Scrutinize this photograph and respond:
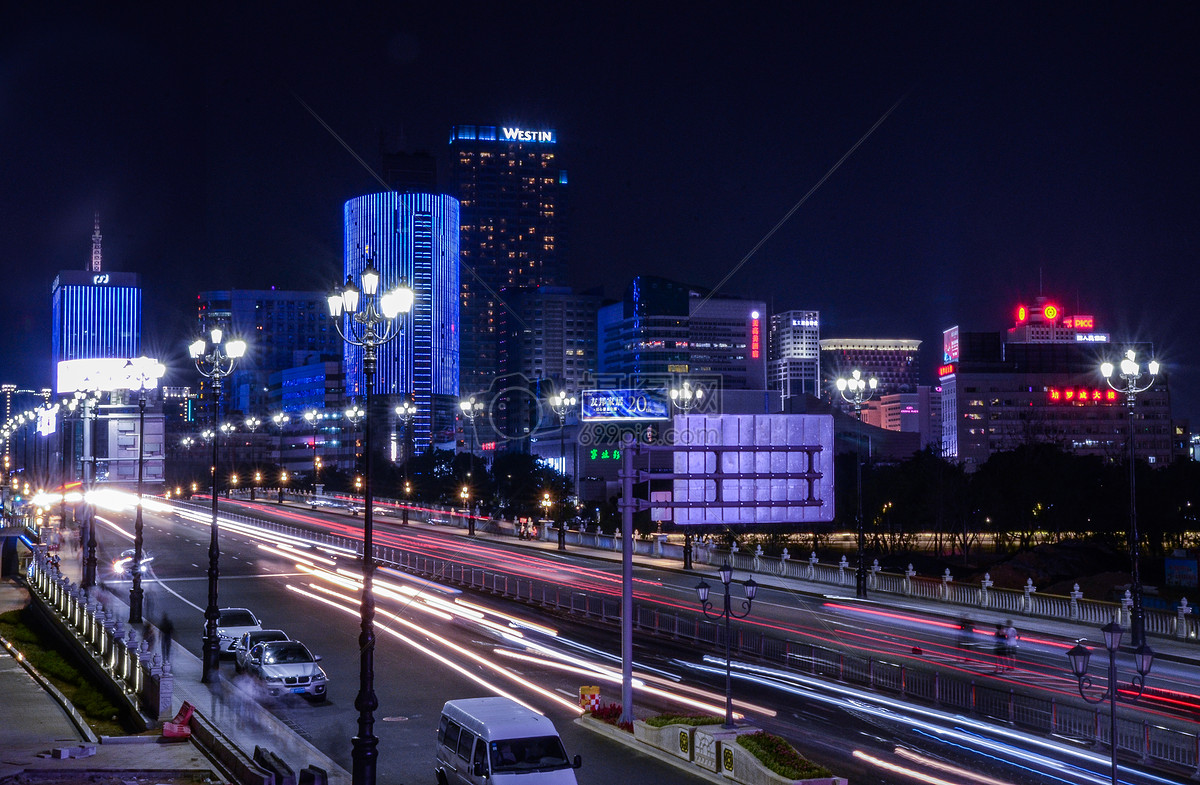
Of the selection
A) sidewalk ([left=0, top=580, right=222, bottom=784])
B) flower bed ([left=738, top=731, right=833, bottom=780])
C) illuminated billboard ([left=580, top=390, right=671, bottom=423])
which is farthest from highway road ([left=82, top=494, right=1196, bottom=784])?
illuminated billboard ([left=580, top=390, right=671, bottom=423])

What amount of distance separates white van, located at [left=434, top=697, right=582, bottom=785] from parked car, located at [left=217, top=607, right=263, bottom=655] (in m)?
16.0

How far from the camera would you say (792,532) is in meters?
78.7

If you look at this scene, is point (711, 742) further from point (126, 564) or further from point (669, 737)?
point (126, 564)

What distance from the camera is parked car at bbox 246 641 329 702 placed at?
27.0 m

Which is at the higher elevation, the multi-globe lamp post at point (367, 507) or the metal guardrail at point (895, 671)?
the multi-globe lamp post at point (367, 507)

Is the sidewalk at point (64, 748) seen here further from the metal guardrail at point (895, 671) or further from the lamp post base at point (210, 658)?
the metal guardrail at point (895, 671)

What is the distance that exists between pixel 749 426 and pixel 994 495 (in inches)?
2401

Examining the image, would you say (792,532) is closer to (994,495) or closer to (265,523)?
(994,495)

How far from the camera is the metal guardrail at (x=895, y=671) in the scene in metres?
20.8

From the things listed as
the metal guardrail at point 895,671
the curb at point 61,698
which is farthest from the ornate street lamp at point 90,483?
the metal guardrail at point 895,671

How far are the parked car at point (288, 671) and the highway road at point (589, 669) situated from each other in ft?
1.26

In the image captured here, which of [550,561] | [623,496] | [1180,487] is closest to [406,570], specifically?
[550,561]

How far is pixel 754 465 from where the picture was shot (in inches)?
906

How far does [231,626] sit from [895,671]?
2033 centimetres
